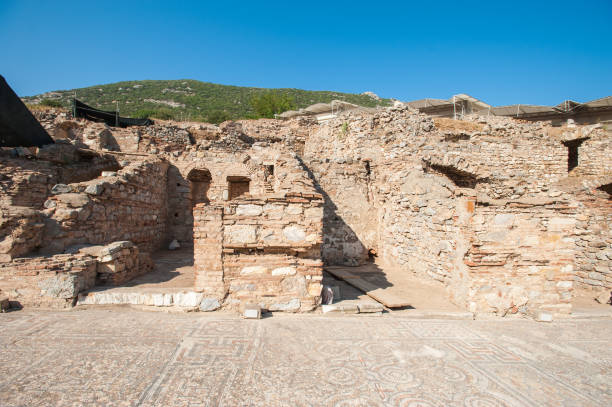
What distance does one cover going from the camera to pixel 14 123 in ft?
29.7

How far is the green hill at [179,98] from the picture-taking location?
121 feet

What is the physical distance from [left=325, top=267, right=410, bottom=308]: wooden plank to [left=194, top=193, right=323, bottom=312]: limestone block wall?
1.42 metres

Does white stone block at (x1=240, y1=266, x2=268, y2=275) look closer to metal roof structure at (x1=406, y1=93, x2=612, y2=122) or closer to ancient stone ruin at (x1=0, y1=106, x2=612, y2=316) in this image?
ancient stone ruin at (x1=0, y1=106, x2=612, y2=316)

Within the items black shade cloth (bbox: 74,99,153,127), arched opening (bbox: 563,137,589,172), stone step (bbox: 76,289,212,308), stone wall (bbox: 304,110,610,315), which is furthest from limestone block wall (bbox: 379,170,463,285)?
black shade cloth (bbox: 74,99,153,127)

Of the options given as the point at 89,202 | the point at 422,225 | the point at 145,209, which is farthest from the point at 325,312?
the point at 145,209

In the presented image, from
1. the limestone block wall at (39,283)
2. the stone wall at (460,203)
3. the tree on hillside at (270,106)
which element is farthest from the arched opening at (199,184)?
the tree on hillside at (270,106)

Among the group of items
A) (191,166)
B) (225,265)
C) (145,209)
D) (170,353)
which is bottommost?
(170,353)

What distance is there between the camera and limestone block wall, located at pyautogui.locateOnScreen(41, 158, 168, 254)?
5742 millimetres

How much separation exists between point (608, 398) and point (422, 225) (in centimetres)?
448

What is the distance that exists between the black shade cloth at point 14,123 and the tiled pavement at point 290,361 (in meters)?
8.04

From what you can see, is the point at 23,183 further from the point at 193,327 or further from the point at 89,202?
the point at 193,327

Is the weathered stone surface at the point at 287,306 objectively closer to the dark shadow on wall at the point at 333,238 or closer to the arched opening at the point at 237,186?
the dark shadow on wall at the point at 333,238

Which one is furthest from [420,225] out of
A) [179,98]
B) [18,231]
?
[179,98]

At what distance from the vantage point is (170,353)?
328cm
